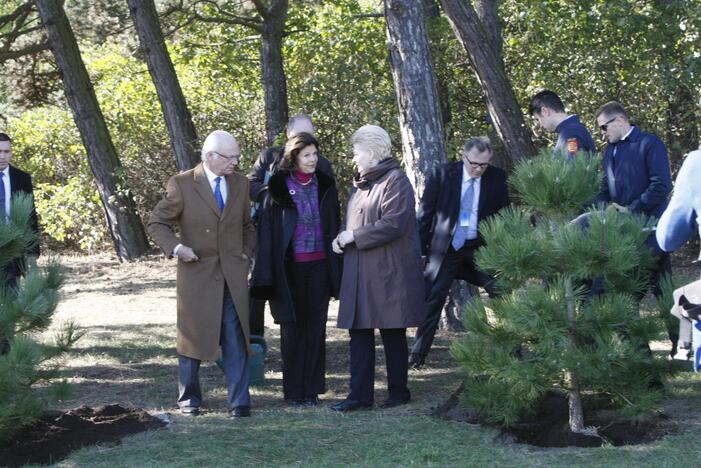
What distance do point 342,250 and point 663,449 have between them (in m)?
2.53

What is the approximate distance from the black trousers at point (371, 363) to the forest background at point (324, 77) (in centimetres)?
290

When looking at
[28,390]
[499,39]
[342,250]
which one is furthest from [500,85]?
[28,390]

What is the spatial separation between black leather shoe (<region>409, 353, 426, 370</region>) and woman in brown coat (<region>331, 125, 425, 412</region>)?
1.26 meters

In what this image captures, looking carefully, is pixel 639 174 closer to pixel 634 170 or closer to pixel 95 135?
pixel 634 170

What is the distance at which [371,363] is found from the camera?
755 centimetres

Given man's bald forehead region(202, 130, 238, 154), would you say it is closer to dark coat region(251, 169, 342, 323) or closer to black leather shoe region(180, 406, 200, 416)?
dark coat region(251, 169, 342, 323)

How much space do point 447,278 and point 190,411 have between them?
91.5 inches

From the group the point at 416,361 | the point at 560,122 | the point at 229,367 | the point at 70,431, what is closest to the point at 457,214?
the point at 560,122

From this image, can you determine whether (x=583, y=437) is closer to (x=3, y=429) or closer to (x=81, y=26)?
(x=3, y=429)

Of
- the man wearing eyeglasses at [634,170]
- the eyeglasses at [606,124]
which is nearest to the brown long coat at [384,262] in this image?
the man wearing eyeglasses at [634,170]

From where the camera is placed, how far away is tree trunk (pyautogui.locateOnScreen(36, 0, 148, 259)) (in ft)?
59.6

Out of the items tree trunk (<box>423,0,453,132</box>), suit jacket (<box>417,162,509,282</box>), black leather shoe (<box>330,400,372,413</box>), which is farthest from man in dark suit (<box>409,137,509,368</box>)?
tree trunk (<box>423,0,453,132</box>)

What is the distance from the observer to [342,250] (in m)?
7.51

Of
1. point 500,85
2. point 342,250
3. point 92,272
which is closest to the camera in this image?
point 342,250
